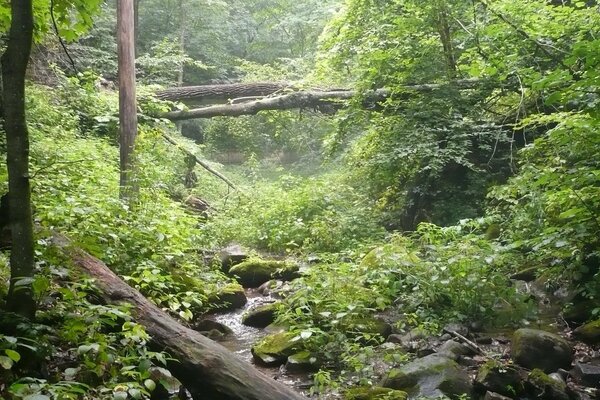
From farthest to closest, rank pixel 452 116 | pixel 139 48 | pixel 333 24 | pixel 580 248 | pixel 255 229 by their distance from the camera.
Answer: pixel 139 48 → pixel 333 24 → pixel 255 229 → pixel 452 116 → pixel 580 248

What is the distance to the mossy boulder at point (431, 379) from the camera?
4.73m

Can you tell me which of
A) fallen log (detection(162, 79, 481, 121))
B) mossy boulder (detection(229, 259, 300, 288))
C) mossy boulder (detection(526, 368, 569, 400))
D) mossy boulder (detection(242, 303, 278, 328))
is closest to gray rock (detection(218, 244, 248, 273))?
mossy boulder (detection(229, 259, 300, 288))

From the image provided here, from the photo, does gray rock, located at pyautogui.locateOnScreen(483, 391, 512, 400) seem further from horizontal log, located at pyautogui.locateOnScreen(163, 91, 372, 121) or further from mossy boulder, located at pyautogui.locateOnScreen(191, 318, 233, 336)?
horizontal log, located at pyautogui.locateOnScreen(163, 91, 372, 121)

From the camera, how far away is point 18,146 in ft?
9.98

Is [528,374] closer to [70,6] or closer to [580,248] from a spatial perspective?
[580,248]

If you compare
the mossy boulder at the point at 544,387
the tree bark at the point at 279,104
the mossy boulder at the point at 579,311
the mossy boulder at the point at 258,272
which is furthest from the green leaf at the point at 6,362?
the tree bark at the point at 279,104

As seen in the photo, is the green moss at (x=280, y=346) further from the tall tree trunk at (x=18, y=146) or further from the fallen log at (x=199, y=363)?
the tall tree trunk at (x=18, y=146)

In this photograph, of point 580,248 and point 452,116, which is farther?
point 452,116

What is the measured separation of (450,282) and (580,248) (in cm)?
155

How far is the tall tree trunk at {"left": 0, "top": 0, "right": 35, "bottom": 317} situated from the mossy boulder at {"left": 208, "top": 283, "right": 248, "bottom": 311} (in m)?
4.06

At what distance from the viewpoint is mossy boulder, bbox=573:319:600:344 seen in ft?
18.2

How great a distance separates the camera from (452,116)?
1010 centimetres

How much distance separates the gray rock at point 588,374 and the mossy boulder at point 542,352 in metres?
0.16

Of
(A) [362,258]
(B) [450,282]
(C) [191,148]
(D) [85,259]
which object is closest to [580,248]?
(B) [450,282]
